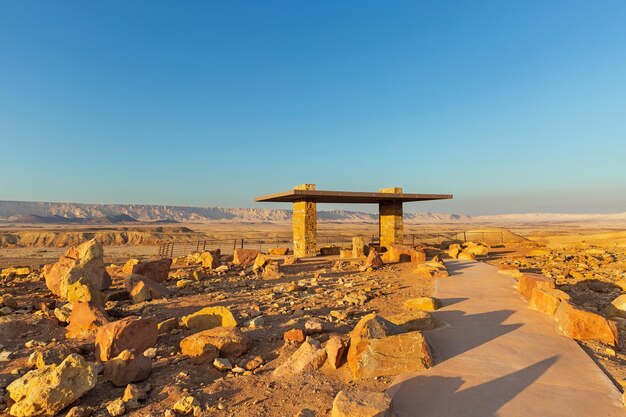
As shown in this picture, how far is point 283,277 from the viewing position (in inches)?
516

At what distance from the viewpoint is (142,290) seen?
10516 mm

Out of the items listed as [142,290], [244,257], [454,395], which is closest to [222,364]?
[454,395]

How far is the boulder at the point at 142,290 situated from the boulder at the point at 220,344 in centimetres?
514

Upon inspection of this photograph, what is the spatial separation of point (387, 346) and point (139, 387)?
349 centimetres

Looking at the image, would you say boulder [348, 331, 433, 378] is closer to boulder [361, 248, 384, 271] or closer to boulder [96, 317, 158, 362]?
boulder [96, 317, 158, 362]

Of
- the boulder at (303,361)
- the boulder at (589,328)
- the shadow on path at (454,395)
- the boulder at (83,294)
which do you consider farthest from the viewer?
the boulder at (83,294)

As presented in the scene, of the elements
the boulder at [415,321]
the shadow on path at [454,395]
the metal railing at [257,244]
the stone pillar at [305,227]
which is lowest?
the metal railing at [257,244]

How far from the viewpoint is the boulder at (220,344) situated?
5832mm

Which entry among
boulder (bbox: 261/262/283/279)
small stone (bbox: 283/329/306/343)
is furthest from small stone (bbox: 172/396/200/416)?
boulder (bbox: 261/262/283/279)

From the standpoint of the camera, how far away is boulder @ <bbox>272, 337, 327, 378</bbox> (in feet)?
17.2

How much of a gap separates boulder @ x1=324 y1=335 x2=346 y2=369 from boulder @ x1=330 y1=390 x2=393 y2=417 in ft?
3.60

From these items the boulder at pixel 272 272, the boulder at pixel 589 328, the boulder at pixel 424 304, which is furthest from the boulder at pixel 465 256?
the boulder at pixel 589 328

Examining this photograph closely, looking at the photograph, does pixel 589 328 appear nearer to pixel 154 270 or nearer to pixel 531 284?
pixel 531 284

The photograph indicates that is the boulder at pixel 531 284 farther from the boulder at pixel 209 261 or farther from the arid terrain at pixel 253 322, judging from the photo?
the boulder at pixel 209 261
